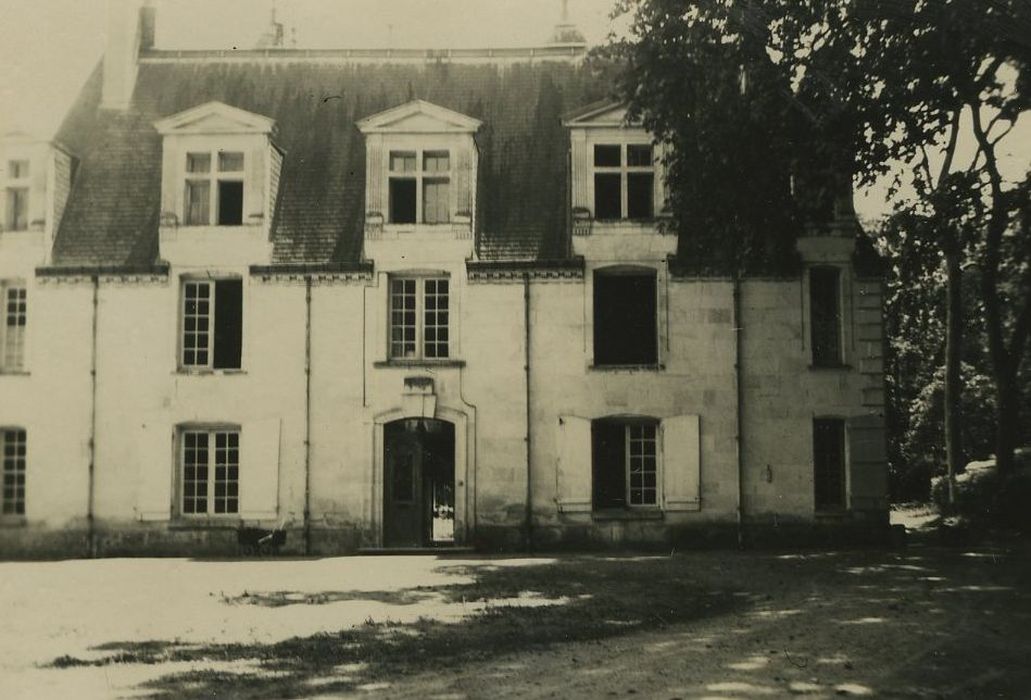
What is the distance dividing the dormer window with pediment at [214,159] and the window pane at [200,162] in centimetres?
2

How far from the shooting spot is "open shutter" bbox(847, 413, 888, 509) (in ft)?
63.0

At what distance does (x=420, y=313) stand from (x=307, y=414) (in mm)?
3157

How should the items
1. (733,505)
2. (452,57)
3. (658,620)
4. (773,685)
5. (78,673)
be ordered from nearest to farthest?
(773,685), (78,673), (658,620), (733,505), (452,57)

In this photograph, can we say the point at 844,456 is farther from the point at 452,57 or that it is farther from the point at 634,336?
the point at 452,57

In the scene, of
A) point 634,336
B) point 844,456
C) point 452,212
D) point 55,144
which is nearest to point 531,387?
point 634,336

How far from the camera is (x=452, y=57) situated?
883 inches

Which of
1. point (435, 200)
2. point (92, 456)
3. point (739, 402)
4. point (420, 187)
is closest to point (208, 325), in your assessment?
point (92, 456)

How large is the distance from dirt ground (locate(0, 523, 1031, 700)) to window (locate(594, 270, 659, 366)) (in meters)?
4.88

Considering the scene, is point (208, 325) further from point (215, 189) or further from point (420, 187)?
point (420, 187)

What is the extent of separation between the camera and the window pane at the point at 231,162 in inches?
797

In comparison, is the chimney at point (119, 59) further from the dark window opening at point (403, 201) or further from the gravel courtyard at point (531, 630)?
the gravel courtyard at point (531, 630)

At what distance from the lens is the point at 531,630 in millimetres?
10562

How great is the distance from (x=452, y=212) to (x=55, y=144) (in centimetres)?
855

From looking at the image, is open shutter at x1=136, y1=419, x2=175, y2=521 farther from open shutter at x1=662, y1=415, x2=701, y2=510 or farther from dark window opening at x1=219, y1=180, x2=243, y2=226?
open shutter at x1=662, y1=415, x2=701, y2=510
